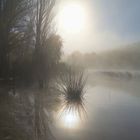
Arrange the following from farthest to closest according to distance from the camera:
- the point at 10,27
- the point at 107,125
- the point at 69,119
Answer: the point at 10,27 < the point at 69,119 < the point at 107,125

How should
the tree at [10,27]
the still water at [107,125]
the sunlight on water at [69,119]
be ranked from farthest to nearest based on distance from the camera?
the tree at [10,27]
the sunlight on water at [69,119]
the still water at [107,125]

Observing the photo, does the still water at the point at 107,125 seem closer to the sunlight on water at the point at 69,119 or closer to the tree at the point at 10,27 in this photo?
the sunlight on water at the point at 69,119

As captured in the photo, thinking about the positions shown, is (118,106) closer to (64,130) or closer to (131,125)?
(131,125)

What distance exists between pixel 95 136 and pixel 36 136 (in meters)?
1.34

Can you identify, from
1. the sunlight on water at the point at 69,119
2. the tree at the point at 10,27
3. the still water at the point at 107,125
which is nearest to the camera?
the still water at the point at 107,125

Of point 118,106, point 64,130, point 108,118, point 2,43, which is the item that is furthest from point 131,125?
point 2,43

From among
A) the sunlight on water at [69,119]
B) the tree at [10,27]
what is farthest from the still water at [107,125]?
the tree at [10,27]

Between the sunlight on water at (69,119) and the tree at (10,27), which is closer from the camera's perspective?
the sunlight on water at (69,119)

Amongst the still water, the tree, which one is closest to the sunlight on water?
the still water

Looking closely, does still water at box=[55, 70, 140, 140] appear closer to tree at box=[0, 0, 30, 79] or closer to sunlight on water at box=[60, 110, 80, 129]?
sunlight on water at box=[60, 110, 80, 129]

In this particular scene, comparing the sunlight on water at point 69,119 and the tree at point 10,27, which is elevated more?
the tree at point 10,27

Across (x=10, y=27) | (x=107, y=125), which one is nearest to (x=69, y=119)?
(x=107, y=125)

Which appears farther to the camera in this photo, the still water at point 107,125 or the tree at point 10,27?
the tree at point 10,27

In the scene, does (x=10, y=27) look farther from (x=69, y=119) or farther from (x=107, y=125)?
(x=107, y=125)
